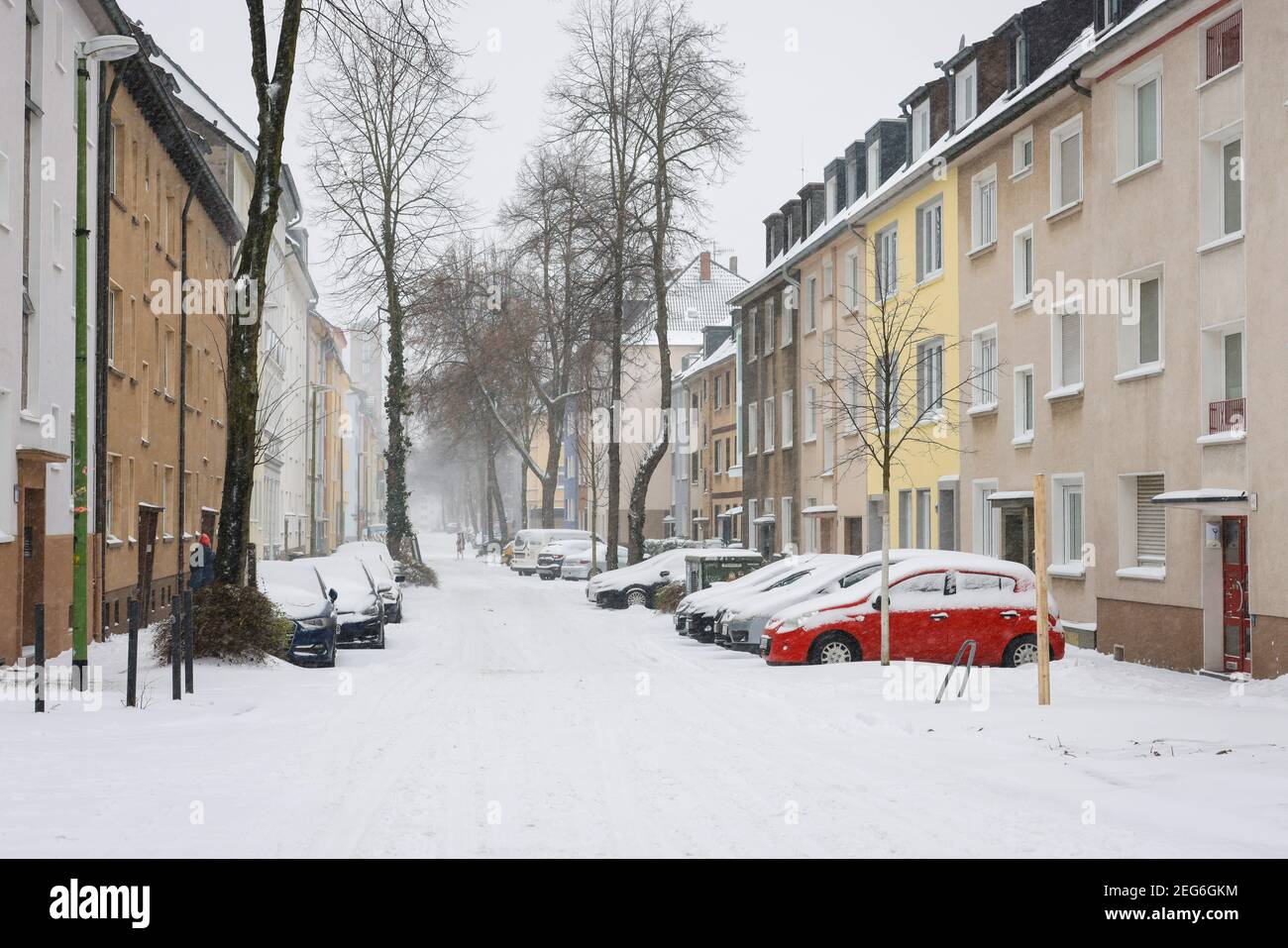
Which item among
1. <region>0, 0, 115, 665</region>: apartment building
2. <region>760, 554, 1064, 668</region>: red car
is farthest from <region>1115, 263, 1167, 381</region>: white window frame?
<region>0, 0, 115, 665</region>: apartment building

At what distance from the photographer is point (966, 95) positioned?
95.4 ft

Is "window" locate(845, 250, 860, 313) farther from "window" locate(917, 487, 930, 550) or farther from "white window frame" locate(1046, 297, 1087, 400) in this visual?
"white window frame" locate(1046, 297, 1087, 400)

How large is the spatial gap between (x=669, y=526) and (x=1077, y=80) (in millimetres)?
53331

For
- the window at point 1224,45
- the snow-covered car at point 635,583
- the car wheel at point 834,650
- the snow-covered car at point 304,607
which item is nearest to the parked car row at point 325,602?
the snow-covered car at point 304,607

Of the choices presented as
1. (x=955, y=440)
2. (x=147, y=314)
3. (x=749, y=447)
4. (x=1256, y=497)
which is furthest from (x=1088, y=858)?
(x=749, y=447)

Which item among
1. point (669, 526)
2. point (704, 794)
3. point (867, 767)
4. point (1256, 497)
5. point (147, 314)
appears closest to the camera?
point (704, 794)

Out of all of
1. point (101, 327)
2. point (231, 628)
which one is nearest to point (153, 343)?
point (101, 327)

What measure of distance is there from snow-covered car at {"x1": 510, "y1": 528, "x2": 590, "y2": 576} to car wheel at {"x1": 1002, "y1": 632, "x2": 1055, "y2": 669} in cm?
3705

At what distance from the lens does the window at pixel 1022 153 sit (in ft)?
81.7

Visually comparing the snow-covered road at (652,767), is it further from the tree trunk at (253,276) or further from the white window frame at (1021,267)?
the white window frame at (1021,267)

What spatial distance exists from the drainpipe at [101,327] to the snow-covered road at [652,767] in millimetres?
8020

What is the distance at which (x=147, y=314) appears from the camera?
30109 millimetres

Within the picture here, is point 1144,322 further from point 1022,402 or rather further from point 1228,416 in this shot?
point 1022,402
